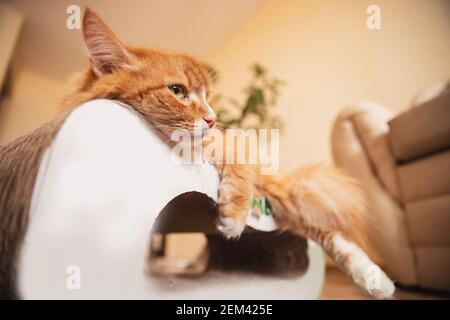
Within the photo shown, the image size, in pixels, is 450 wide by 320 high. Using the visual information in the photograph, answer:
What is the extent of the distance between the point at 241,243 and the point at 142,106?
1.83ft

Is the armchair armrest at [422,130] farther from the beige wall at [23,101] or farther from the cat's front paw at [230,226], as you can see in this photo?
the beige wall at [23,101]

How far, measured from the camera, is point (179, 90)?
19.1 inches

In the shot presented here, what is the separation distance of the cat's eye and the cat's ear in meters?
0.08

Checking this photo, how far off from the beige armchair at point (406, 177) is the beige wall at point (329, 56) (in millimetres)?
459

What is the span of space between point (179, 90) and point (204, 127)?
0.27 feet

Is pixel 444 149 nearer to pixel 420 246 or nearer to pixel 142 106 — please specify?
pixel 420 246

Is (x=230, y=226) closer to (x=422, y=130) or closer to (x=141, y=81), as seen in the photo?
(x=141, y=81)

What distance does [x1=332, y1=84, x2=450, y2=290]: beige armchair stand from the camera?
2.95 feet

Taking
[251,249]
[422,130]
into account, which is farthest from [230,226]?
[422,130]

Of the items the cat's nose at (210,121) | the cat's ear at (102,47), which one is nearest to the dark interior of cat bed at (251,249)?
the cat's nose at (210,121)

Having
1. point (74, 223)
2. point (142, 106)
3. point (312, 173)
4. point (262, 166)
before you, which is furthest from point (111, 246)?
point (312, 173)

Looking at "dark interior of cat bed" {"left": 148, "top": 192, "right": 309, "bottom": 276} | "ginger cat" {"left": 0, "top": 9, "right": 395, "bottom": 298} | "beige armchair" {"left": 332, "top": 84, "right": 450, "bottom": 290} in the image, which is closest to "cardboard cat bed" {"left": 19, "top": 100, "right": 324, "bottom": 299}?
"ginger cat" {"left": 0, "top": 9, "right": 395, "bottom": 298}

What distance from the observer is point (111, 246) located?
10.9 inches

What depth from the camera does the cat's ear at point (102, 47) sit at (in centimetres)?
41
